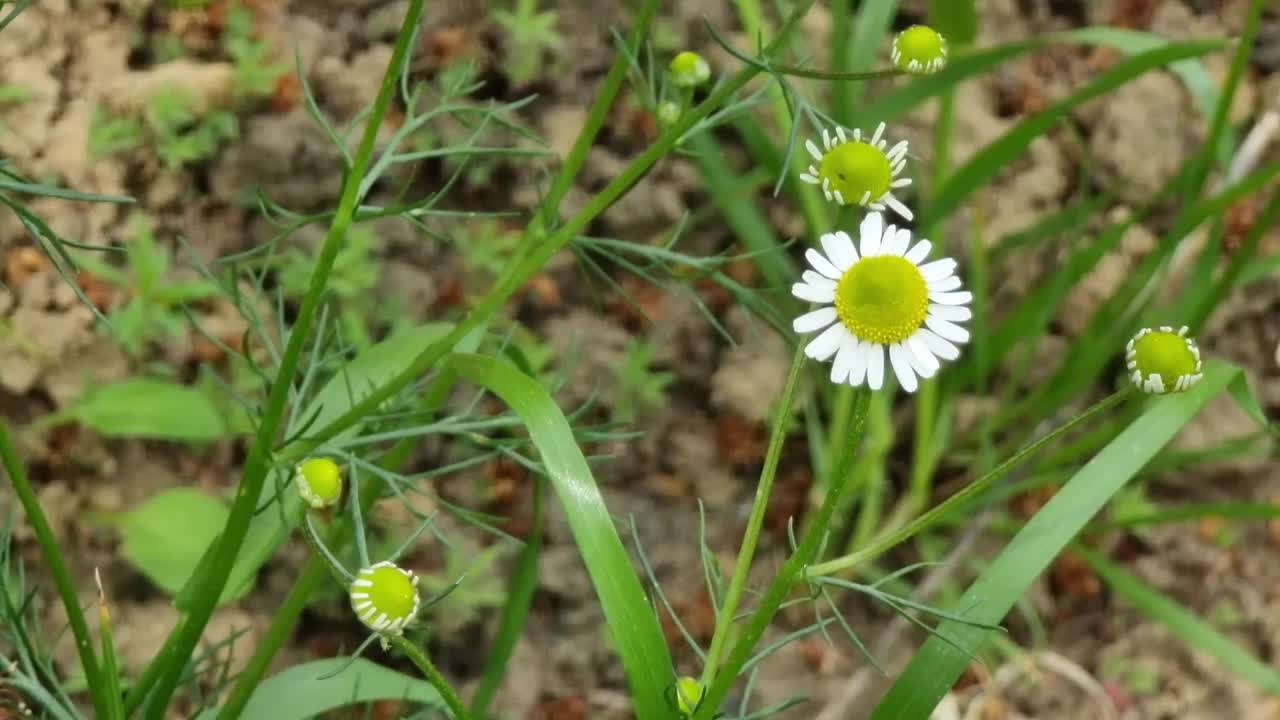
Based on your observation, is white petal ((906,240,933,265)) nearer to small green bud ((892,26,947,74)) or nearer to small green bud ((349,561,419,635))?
small green bud ((892,26,947,74))

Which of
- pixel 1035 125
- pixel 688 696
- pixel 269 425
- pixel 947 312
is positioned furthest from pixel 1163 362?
pixel 1035 125

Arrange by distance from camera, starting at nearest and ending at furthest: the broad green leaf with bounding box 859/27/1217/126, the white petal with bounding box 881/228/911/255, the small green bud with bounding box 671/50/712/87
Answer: the white petal with bounding box 881/228/911/255
the small green bud with bounding box 671/50/712/87
the broad green leaf with bounding box 859/27/1217/126

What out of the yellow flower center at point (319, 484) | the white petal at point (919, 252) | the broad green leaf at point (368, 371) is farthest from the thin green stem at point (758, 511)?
the broad green leaf at point (368, 371)

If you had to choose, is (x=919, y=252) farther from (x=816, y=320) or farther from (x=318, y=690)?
(x=318, y=690)

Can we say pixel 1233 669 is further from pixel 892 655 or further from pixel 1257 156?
pixel 1257 156

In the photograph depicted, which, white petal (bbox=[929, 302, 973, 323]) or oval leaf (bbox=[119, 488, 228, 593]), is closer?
white petal (bbox=[929, 302, 973, 323])

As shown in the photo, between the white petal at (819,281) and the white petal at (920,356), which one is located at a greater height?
the white petal at (819,281)

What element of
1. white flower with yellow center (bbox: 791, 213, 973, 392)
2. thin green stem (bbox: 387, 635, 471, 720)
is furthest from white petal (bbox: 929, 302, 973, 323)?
thin green stem (bbox: 387, 635, 471, 720)

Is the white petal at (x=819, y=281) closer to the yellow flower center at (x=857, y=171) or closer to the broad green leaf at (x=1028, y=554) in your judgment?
the yellow flower center at (x=857, y=171)
